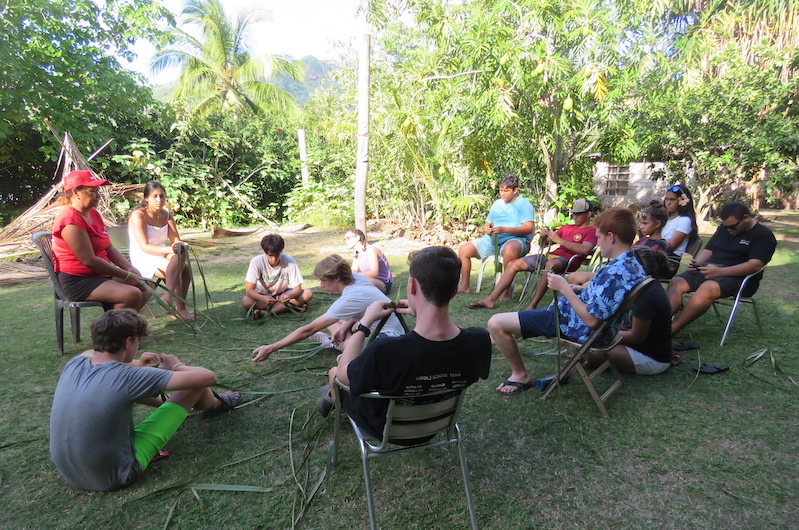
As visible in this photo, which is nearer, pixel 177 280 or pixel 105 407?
pixel 105 407

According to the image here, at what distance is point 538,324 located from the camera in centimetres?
305

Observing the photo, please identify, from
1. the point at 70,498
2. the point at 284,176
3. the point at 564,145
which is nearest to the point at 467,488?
the point at 70,498

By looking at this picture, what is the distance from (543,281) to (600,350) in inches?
73.9

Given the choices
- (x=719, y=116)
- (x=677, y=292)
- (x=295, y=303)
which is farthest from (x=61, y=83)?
(x=719, y=116)

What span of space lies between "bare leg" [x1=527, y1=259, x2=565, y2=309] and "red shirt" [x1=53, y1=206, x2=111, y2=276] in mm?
3942

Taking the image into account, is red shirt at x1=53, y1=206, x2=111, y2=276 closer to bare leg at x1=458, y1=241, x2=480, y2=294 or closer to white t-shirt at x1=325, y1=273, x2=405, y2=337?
white t-shirt at x1=325, y1=273, x2=405, y2=337

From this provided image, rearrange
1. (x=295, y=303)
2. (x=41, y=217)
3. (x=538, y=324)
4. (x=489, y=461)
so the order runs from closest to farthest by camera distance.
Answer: (x=489, y=461) → (x=538, y=324) → (x=295, y=303) → (x=41, y=217)

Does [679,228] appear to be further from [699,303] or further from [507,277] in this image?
[507,277]

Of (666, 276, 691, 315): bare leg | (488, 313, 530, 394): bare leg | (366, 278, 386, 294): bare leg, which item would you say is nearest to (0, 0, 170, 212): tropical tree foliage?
(366, 278, 386, 294): bare leg

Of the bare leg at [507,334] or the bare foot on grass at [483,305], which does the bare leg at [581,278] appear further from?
the bare foot on grass at [483,305]

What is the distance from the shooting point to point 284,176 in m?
13.0

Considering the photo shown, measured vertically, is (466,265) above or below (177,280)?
below

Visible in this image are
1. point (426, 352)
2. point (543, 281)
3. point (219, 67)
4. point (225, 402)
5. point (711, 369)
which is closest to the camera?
point (426, 352)

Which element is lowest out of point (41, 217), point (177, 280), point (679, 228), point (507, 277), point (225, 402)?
point (225, 402)
